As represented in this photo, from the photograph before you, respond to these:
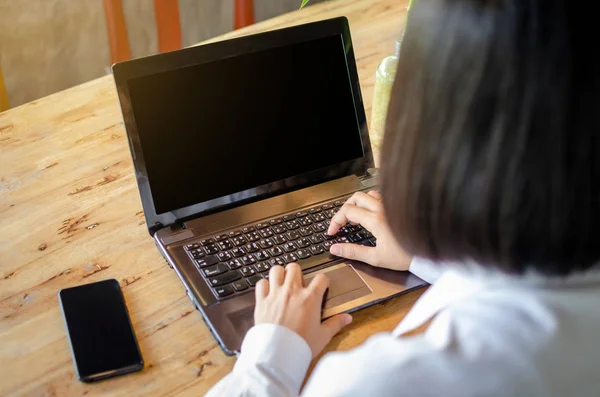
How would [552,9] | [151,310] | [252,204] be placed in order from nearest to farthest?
[552,9] < [151,310] < [252,204]

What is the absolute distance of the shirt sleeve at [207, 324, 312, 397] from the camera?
2.55 ft

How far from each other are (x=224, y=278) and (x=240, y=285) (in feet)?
0.08

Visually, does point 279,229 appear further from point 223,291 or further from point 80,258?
point 80,258

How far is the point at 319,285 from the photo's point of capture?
0.92 meters

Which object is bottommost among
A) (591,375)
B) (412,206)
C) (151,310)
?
(151,310)

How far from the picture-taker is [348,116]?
1139 millimetres

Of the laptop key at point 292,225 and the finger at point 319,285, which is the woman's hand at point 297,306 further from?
the laptop key at point 292,225

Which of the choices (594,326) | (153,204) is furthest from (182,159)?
(594,326)

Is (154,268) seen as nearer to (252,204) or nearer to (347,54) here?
(252,204)

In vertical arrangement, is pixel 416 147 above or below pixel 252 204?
above

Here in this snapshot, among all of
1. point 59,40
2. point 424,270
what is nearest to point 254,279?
point 424,270

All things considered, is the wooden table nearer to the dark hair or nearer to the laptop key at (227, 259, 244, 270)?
the laptop key at (227, 259, 244, 270)

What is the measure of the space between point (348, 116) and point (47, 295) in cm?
52

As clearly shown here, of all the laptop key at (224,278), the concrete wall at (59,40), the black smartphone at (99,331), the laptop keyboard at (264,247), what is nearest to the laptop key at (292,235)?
the laptop keyboard at (264,247)
